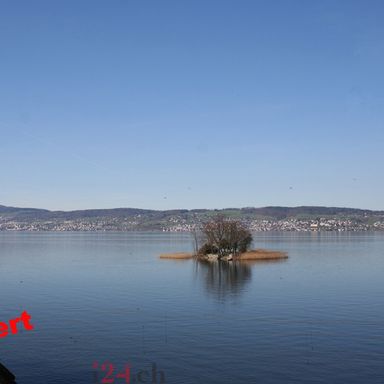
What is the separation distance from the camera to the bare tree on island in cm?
14738

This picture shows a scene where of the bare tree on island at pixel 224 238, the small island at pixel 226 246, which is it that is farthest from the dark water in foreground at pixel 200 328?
the bare tree on island at pixel 224 238

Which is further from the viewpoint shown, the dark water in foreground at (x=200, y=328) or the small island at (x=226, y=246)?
the small island at (x=226, y=246)

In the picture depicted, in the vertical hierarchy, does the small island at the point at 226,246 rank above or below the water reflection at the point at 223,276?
above

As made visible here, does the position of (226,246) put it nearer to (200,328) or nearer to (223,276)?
(223,276)

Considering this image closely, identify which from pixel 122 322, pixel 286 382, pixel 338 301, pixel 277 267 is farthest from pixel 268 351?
pixel 277 267

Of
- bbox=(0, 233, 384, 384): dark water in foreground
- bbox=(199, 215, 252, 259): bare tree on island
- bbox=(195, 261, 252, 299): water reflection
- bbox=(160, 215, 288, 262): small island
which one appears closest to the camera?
bbox=(0, 233, 384, 384): dark water in foreground

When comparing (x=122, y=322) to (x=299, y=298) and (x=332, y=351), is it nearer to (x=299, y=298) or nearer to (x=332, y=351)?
(x=332, y=351)

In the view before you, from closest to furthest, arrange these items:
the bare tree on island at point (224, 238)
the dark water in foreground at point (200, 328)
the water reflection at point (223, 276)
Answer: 1. the dark water in foreground at point (200, 328)
2. the water reflection at point (223, 276)
3. the bare tree on island at point (224, 238)

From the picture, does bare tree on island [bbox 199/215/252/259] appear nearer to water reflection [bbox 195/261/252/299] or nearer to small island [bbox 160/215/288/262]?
small island [bbox 160/215/288/262]

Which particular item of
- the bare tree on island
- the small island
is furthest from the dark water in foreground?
the bare tree on island

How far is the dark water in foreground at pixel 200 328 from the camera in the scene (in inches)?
1435

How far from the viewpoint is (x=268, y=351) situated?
4125cm

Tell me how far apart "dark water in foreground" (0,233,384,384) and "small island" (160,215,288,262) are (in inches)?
2011

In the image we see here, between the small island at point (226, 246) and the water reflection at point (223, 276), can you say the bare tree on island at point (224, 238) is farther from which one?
the water reflection at point (223, 276)
